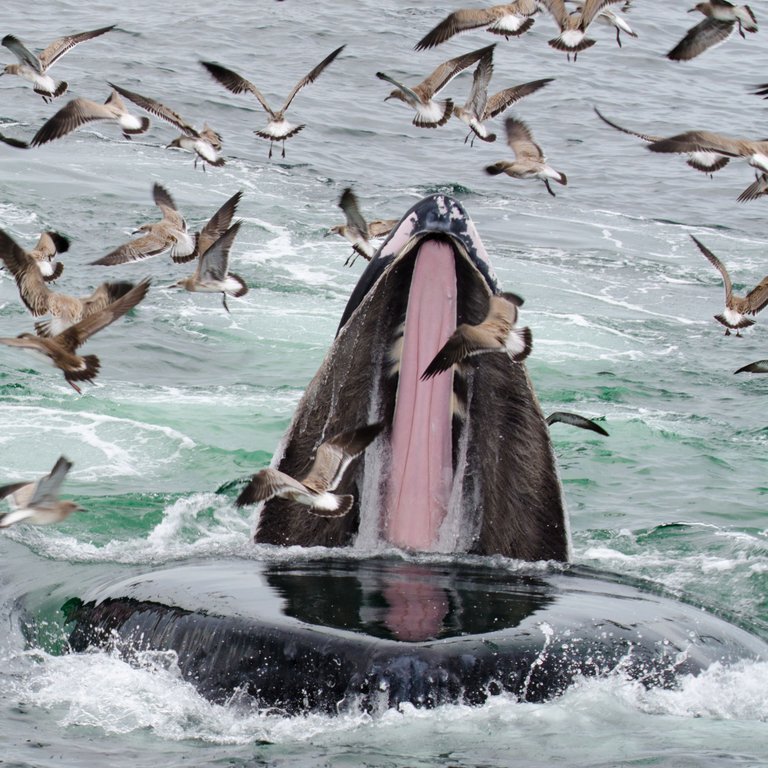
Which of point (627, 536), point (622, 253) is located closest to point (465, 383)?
point (627, 536)

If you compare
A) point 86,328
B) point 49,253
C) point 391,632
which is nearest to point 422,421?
point 391,632

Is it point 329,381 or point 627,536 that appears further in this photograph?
point 627,536

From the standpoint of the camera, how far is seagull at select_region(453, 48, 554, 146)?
52.2 feet

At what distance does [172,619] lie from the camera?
6.41 meters

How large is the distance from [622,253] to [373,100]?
14270 mm

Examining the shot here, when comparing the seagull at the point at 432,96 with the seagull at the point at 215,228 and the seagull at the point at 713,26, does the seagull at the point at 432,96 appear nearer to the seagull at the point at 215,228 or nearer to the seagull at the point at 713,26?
the seagull at the point at 713,26

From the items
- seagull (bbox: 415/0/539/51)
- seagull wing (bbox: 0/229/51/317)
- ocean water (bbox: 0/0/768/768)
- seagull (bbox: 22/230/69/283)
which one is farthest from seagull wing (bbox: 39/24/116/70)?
seagull wing (bbox: 0/229/51/317)

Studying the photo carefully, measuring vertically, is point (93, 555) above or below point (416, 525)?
below

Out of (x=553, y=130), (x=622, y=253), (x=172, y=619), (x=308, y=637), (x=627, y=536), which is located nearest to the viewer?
(x=308, y=637)

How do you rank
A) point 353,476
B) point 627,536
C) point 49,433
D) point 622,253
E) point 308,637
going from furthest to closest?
point 622,253 < point 49,433 < point 627,536 < point 353,476 < point 308,637

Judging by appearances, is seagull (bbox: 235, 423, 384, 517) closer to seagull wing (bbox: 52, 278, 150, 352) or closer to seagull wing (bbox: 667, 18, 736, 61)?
seagull wing (bbox: 52, 278, 150, 352)

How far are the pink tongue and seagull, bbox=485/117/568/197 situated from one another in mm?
7128

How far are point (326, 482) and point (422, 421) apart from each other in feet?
1.89

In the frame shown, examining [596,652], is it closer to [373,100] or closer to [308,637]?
[308,637]
